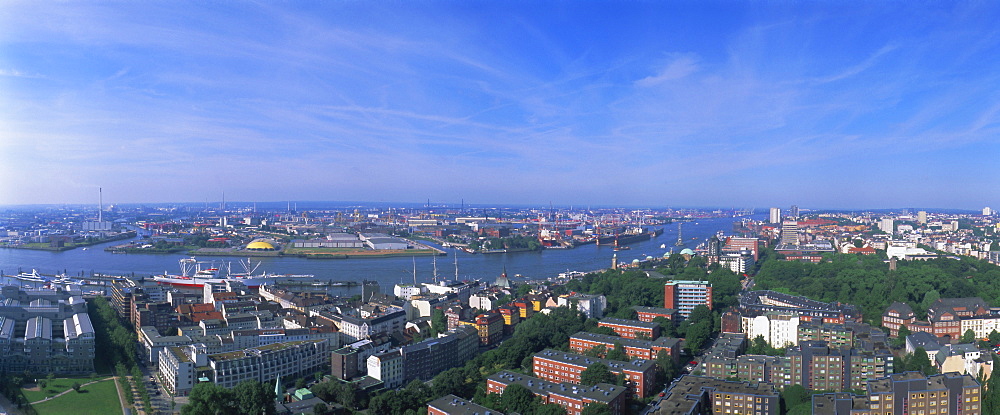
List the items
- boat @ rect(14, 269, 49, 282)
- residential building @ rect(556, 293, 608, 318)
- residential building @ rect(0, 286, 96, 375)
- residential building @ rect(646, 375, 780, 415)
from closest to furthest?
Result: 1. residential building @ rect(646, 375, 780, 415)
2. residential building @ rect(0, 286, 96, 375)
3. residential building @ rect(556, 293, 608, 318)
4. boat @ rect(14, 269, 49, 282)

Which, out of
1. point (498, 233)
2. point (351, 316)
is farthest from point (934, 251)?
point (351, 316)

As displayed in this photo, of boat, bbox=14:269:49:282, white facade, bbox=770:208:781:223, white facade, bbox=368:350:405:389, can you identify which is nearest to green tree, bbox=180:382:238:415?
white facade, bbox=368:350:405:389

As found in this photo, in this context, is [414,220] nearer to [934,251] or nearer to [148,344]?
[934,251]

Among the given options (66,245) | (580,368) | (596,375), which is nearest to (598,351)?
(580,368)

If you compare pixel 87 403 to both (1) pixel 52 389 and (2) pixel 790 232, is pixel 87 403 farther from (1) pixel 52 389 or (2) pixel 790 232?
(2) pixel 790 232

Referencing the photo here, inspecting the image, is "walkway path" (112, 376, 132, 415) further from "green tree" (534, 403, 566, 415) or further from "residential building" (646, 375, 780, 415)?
"residential building" (646, 375, 780, 415)
